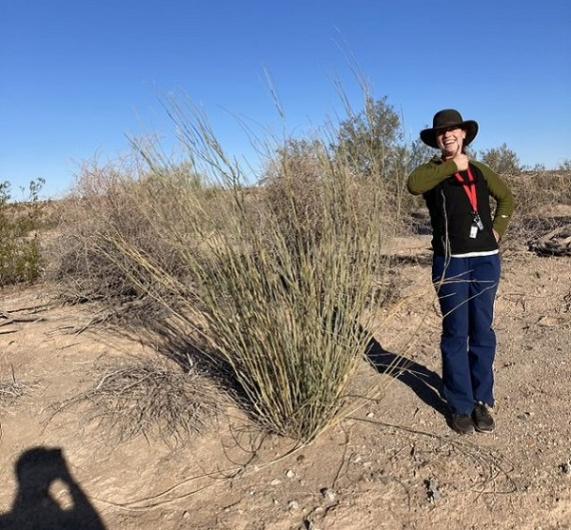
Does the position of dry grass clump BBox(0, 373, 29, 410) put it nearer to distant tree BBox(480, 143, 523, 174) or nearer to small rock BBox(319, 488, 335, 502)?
small rock BBox(319, 488, 335, 502)

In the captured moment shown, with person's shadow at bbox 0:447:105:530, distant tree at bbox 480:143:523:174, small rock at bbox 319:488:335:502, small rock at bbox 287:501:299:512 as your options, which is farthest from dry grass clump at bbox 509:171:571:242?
person's shadow at bbox 0:447:105:530

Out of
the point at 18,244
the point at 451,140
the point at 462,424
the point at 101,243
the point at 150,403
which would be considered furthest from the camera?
the point at 18,244

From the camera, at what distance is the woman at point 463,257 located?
312 cm

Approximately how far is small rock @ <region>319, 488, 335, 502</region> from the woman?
36.3 inches

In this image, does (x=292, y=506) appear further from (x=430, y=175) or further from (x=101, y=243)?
(x=101, y=243)

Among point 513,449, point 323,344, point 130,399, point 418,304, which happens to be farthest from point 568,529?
point 418,304

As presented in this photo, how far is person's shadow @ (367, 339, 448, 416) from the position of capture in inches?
143

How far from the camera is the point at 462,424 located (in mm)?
3244

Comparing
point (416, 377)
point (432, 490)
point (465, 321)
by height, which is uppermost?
point (465, 321)

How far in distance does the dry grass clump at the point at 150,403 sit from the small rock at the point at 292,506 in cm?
91

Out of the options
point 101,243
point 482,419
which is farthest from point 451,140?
point 101,243

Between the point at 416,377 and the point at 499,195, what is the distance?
150cm

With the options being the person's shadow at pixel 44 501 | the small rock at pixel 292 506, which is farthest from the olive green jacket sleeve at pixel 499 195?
the person's shadow at pixel 44 501

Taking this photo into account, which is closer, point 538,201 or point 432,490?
point 432,490
